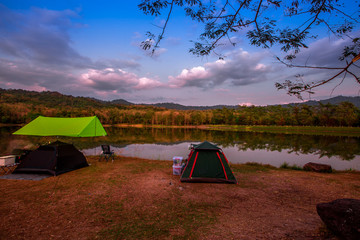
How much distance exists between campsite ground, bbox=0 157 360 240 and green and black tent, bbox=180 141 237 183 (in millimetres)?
307

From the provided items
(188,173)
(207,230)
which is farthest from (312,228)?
(188,173)

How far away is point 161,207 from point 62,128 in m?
6.90

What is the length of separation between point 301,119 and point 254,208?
7380 centimetres

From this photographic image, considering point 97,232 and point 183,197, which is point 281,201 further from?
point 97,232

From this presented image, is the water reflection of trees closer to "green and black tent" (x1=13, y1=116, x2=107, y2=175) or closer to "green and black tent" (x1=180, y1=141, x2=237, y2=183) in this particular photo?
"green and black tent" (x1=13, y1=116, x2=107, y2=175)

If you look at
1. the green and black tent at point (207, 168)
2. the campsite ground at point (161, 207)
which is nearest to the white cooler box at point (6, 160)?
the campsite ground at point (161, 207)

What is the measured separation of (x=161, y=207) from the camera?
183 inches

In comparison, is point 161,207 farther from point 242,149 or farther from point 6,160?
point 242,149

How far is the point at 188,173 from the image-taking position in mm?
6809

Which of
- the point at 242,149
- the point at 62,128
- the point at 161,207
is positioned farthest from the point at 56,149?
the point at 242,149

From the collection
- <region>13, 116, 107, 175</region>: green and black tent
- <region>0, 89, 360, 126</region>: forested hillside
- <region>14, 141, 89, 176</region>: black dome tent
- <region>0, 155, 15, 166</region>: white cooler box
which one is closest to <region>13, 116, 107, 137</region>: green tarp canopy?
<region>13, 116, 107, 175</region>: green and black tent

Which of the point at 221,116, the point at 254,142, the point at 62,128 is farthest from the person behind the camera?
the point at 221,116

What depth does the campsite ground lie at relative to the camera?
3531 mm

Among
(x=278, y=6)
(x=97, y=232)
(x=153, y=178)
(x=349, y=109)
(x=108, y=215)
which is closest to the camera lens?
(x=97, y=232)
